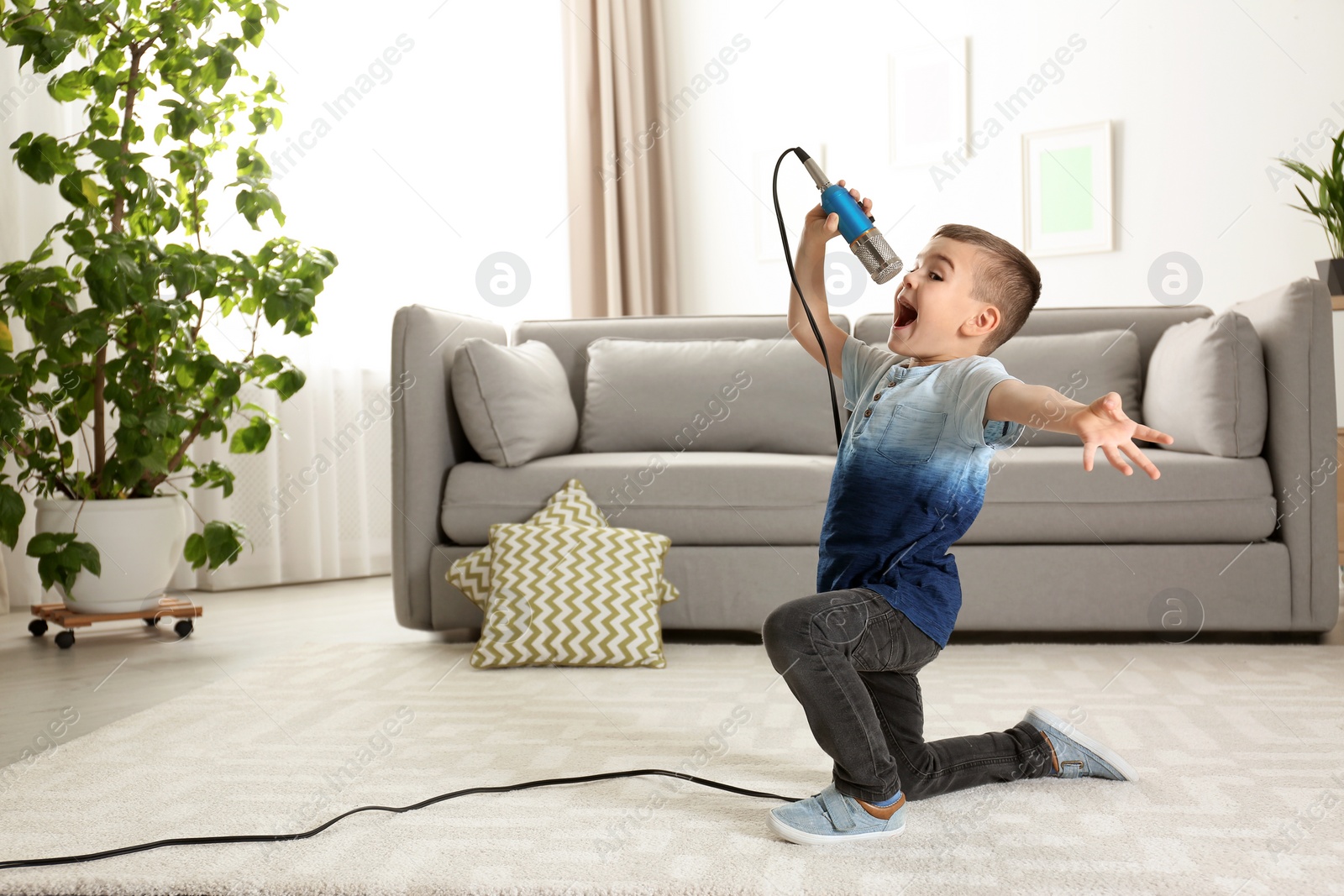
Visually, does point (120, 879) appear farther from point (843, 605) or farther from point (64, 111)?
point (64, 111)

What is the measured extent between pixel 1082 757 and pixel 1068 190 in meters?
2.58

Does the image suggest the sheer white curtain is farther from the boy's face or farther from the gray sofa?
the boy's face

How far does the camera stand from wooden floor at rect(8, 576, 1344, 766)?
6.04 feet

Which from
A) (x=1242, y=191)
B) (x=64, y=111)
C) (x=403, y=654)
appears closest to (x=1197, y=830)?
(x=403, y=654)

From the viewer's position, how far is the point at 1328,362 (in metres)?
2.14

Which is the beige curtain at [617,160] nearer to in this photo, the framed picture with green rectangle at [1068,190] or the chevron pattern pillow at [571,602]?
the framed picture with green rectangle at [1068,190]

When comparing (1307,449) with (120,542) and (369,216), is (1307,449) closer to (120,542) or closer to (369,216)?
(120,542)

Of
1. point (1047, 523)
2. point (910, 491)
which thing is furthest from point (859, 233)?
point (1047, 523)

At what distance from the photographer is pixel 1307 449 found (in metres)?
2.13

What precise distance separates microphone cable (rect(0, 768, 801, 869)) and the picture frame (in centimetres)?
284

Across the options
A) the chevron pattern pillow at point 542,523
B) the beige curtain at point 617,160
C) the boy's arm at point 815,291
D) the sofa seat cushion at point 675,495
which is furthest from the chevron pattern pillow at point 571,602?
the beige curtain at point 617,160

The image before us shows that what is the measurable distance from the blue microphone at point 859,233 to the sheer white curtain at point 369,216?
2254 mm

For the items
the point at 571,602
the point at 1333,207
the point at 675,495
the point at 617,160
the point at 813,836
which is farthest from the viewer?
the point at 617,160

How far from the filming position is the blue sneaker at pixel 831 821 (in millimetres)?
1143
